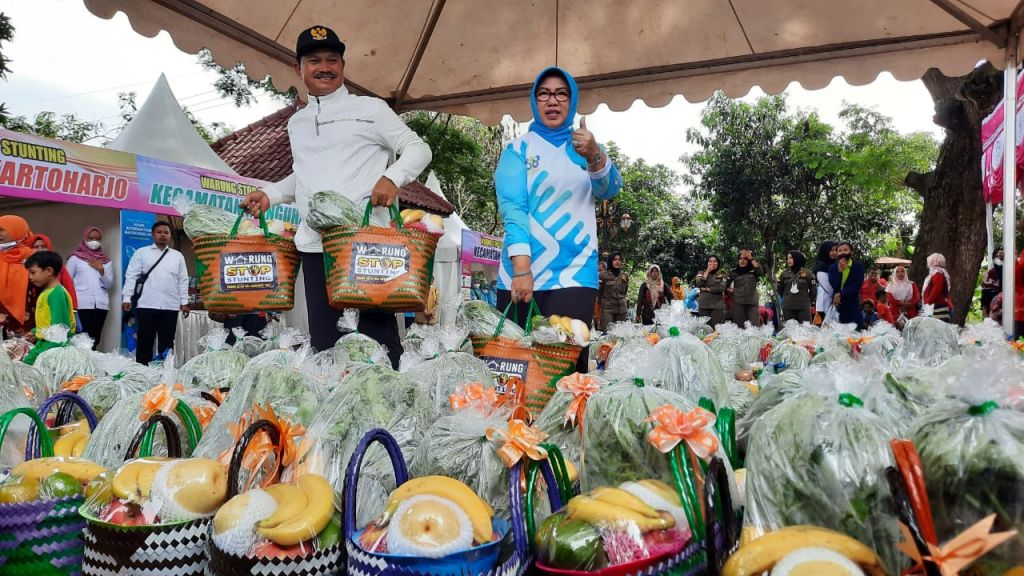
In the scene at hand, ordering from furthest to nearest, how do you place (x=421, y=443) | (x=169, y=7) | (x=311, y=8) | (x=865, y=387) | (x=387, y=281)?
1. (x=311, y=8)
2. (x=169, y=7)
3. (x=387, y=281)
4. (x=421, y=443)
5. (x=865, y=387)

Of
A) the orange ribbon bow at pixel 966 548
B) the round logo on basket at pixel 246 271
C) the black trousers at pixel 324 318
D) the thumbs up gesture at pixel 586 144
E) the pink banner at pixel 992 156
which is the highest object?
the pink banner at pixel 992 156

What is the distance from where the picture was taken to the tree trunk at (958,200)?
927cm

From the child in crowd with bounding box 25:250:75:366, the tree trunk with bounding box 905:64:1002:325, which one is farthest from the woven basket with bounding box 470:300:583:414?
the tree trunk with bounding box 905:64:1002:325

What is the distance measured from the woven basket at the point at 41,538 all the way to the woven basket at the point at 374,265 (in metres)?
1.38

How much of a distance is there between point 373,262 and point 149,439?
1.21m

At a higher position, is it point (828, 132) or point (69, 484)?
point (828, 132)

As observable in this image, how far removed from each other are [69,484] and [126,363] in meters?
Result: 1.80

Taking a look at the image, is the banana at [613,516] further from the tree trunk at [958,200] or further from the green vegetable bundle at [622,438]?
the tree trunk at [958,200]

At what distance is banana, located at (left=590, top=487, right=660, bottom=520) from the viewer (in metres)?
1.14

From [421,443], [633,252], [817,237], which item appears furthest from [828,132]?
[421,443]

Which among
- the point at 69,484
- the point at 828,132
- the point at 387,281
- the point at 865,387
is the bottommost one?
the point at 69,484

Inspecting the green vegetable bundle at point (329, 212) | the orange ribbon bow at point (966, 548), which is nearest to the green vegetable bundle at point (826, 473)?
the orange ribbon bow at point (966, 548)

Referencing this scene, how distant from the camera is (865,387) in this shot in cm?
148

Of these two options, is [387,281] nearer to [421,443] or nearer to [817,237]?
[421,443]
